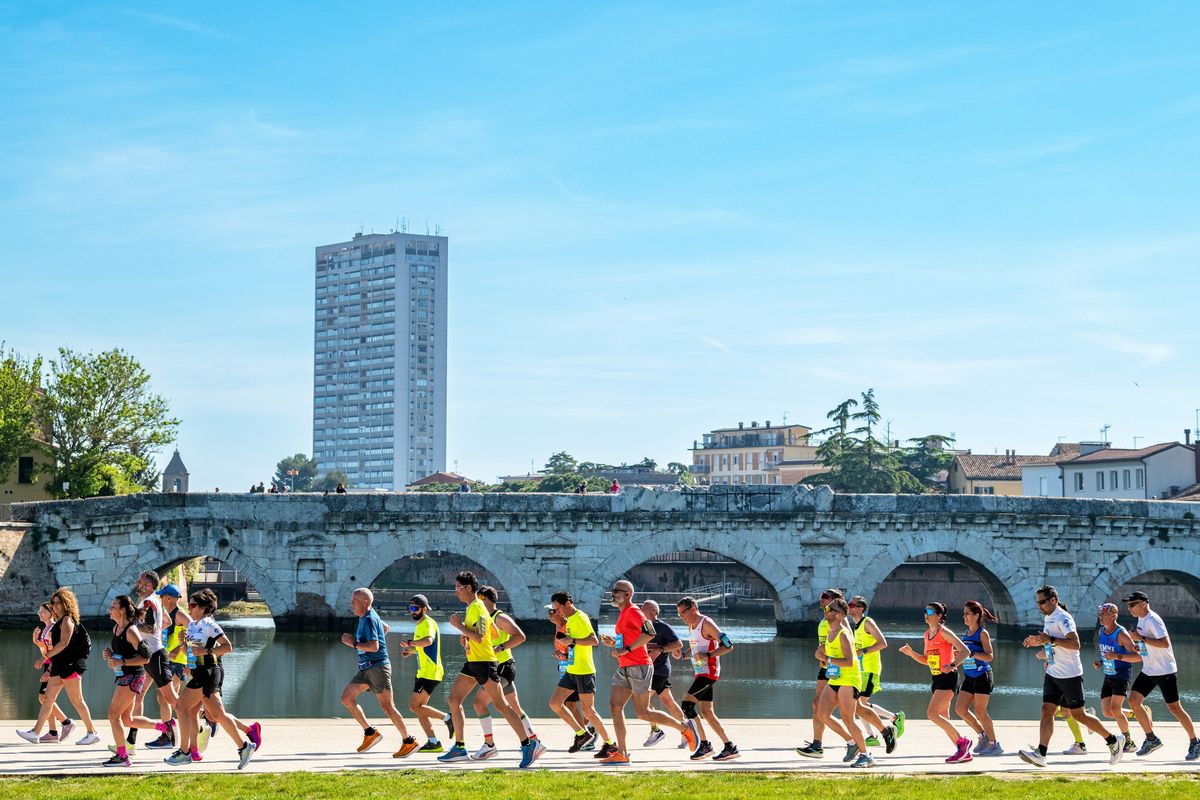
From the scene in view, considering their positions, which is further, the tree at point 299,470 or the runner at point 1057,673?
the tree at point 299,470

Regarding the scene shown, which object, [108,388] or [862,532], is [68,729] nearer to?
[862,532]

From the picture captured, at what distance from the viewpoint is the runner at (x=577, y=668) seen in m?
15.0

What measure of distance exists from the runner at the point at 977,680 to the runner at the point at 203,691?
23.1 ft

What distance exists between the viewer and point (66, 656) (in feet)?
51.5

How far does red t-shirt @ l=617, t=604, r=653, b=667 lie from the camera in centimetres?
1494

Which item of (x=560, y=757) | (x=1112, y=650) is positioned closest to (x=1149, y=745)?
(x=1112, y=650)

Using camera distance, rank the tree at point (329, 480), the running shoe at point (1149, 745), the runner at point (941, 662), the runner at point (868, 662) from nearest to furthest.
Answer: the runner at point (941, 662) → the runner at point (868, 662) → the running shoe at point (1149, 745) → the tree at point (329, 480)

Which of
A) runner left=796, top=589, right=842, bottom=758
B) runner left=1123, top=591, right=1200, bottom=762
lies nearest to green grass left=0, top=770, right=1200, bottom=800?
runner left=796, top=589, right=842, bottom=758

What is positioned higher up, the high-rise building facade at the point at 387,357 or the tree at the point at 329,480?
the high-rise building facade at the point at 387,357

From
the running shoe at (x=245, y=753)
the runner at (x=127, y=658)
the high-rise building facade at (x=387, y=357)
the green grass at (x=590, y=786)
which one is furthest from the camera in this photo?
the high-rise building facade at (x=387, y=357)

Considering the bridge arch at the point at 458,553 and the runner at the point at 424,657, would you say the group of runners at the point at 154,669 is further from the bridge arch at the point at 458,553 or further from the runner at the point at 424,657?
the bridge arch at the point at 458,553

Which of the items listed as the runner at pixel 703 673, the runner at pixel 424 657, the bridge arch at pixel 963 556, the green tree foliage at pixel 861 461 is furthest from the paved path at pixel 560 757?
the green tree foliage at pixel 861 461

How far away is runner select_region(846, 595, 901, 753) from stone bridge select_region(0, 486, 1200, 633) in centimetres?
2300

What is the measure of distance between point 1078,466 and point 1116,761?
187 feet
